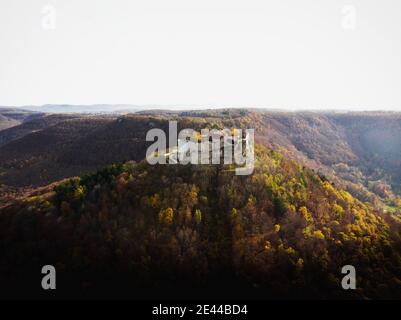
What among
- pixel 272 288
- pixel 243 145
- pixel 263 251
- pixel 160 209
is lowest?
pixel 272 288

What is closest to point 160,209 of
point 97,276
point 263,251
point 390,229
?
point 97,276

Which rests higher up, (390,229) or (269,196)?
(269,196)
